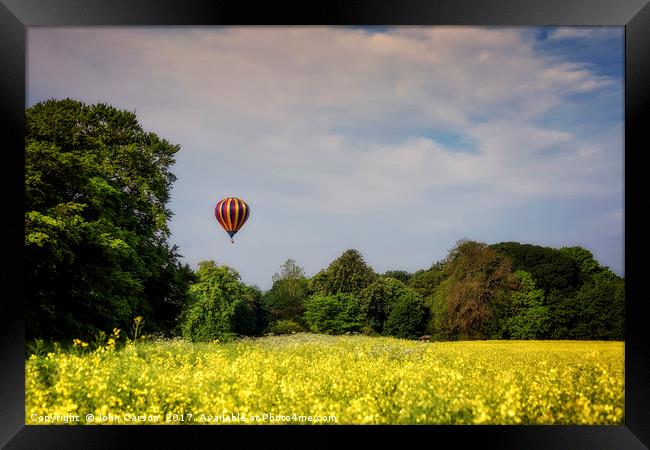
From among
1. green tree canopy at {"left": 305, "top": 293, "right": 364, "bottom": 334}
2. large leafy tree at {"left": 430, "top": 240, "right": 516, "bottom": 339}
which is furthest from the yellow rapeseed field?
green tree canopy at {"left": 305, "top": 293, "right": 364, "bottom": 334}

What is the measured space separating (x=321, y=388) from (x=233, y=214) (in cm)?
268

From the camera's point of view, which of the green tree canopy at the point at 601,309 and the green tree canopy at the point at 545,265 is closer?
the green tree canopy at the point at 601,309

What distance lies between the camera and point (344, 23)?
4.62 meters

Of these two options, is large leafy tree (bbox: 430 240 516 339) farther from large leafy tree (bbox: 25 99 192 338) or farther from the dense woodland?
large leafy tree (bbox: 25 99 192 338)

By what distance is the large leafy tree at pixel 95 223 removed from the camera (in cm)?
684

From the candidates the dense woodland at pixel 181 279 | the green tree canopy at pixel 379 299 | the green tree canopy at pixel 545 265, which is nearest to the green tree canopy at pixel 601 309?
the dense woodland at pixel 181 279

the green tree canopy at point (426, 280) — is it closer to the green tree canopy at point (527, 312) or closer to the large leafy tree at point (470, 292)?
the large leafy tree at point (470, 292)

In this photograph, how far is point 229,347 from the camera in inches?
283

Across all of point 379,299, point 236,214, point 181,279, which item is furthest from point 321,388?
point 181,279

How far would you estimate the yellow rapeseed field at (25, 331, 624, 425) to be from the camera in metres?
4.95

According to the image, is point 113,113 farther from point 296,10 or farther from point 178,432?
point 178,432

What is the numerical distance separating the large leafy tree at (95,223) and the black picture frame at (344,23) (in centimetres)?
185

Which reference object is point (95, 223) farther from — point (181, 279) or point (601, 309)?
point (601, 309)

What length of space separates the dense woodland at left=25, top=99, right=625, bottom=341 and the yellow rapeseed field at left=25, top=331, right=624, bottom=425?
108 centimetres
